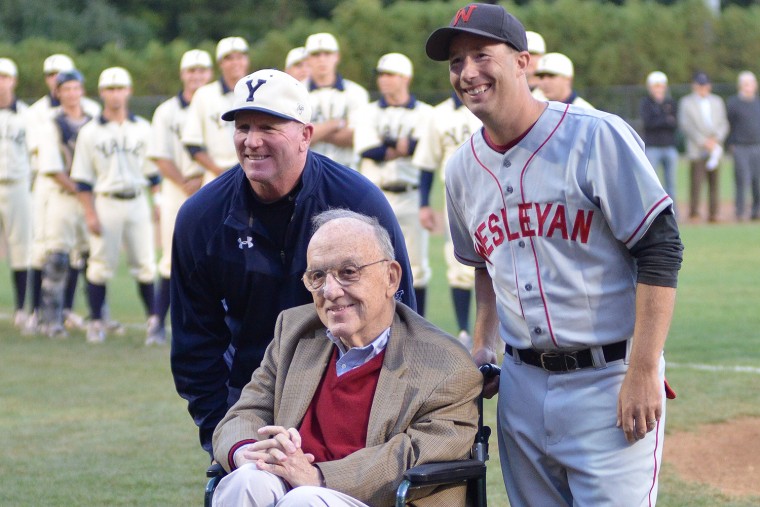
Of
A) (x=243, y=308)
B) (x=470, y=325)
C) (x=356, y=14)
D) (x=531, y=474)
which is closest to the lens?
(x=531, y=474)

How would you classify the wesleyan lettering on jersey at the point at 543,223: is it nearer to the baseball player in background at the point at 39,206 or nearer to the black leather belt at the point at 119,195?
the black leather belt at the point at 119,195

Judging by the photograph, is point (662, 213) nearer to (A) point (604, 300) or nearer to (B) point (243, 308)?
(A) point (604, 300)

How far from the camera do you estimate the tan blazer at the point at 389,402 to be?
13.0 feet

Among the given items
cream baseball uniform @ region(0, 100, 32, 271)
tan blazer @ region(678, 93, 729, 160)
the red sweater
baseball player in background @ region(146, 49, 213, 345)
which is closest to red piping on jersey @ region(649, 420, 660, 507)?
the red sweater

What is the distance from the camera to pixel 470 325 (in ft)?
35.9

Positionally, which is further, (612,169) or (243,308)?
(243,308)

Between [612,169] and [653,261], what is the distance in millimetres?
296

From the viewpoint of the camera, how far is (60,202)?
11664 millimetres

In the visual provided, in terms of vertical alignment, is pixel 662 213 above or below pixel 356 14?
below

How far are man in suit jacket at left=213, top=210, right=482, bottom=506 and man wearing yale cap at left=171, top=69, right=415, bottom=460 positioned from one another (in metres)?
0.24

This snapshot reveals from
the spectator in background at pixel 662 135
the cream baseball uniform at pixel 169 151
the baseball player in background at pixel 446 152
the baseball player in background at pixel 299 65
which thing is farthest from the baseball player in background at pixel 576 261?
the spectator in background at pixel 662 135

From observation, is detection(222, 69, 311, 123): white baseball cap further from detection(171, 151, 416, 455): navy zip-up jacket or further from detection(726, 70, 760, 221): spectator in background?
detection(726, 70, 760, 221): spectator in background

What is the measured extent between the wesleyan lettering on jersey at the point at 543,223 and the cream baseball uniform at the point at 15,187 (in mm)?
9271

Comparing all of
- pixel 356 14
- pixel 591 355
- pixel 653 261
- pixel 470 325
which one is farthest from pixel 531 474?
pixel 356 14
